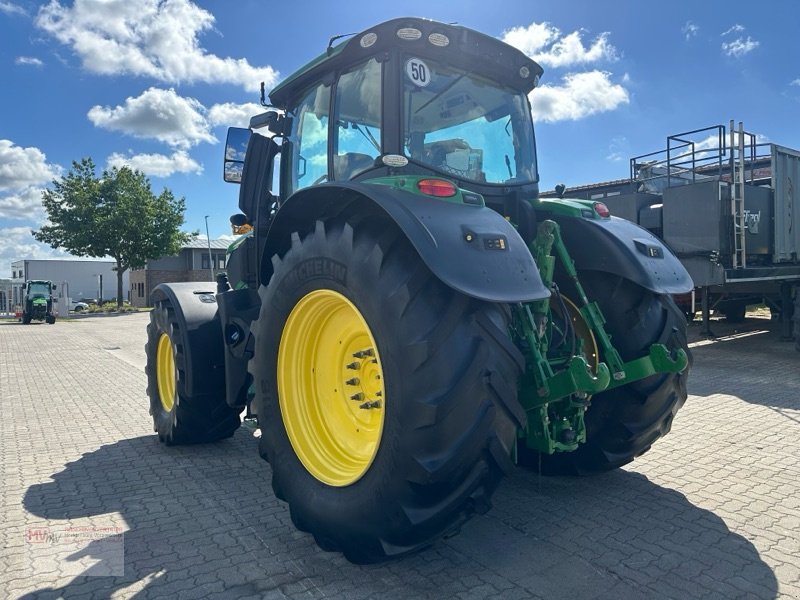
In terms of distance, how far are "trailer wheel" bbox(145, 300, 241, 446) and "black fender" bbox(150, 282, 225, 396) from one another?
0.08 feet

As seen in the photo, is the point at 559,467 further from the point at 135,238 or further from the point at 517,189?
the point at 135,238

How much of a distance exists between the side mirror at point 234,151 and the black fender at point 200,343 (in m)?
1.05

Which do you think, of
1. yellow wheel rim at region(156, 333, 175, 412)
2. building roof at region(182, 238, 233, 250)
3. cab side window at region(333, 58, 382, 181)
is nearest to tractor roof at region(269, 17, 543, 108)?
cab side window at region(333, 58, 382, 181)

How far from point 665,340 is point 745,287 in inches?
336

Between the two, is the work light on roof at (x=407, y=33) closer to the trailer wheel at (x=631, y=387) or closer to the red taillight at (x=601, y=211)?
the red taillight at (x=601, y=211)

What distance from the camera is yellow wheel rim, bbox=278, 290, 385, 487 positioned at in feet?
10.1

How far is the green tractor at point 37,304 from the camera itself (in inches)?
1073

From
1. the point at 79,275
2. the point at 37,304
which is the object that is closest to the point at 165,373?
the point at 37,304

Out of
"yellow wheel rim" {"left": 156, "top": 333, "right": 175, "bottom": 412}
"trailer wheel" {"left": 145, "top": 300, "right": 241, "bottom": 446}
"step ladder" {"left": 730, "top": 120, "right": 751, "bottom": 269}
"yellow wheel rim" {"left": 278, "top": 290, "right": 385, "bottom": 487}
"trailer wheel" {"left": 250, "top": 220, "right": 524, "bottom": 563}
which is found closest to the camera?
"trailer wheel" {"left": 250, "top": 220, "right": 524, "bottom": 563}

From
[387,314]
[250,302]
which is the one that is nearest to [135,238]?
[250,302]

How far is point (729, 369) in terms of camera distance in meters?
8.56

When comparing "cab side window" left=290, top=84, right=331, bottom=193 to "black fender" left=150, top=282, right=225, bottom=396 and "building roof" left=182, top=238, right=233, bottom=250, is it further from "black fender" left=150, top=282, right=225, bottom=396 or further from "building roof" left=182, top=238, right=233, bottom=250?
"building roof" left=182, top=238, right=233, bottom=250

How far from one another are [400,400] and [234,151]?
2849 mm

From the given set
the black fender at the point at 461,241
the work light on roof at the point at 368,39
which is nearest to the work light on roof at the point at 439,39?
the work light on roof at the point at 368,39
